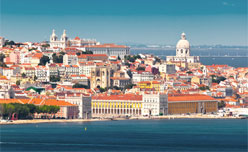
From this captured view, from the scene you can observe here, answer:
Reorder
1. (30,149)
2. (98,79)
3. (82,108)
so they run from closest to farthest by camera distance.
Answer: (30,149)
(82,108)
(98,79)

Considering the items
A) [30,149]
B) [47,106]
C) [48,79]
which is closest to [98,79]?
[48,79]

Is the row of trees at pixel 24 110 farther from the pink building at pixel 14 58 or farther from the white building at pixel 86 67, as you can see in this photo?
the pink building at pixel 14 58

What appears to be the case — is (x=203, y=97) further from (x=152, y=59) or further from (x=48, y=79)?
(x=152, y=59)

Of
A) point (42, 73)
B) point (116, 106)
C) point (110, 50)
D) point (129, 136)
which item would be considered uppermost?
point (110, 50)

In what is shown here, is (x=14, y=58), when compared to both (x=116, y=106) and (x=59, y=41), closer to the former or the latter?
(x=59, y=41)

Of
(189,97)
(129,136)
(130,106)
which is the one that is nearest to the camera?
(129,136)

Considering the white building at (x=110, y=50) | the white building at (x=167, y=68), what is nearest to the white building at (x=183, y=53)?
the white building at (x=110, y=50)

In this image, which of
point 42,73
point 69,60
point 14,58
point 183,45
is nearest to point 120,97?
point 42,73
